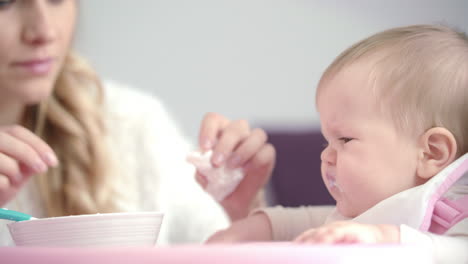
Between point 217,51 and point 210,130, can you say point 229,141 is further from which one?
point 217,51

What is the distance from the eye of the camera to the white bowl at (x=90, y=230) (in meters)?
0.55

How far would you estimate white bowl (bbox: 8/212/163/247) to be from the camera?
1.80ft

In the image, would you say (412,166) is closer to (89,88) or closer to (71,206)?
(71,206)

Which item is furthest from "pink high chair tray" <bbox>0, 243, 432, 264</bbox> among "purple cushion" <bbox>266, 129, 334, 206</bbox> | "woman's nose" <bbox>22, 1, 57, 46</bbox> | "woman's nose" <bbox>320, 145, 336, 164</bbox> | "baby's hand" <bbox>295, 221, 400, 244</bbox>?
"purple cushion" <bbox>266, 129, 334, 206</bbox>

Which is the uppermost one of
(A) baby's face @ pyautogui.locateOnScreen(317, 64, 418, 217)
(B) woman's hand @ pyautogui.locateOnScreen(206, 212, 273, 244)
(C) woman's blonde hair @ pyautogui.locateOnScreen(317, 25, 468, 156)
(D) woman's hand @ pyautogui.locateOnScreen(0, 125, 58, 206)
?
(C) woman's blonde hair @ pyautogui.locateOnScreen(317, 25, 468, 156)

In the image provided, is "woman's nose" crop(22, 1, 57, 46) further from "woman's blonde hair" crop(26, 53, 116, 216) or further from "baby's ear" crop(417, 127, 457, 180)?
"baby's ear" crop(417, 127, 457, 180)

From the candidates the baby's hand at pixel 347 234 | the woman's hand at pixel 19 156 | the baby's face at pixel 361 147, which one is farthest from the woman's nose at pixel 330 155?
the woman's hand at pixel 19 156

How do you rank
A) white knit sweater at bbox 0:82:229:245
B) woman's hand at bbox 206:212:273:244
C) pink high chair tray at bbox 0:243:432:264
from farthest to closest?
white knit sweater at bbox 0:82:229:245 < woman's hand at bbox 206:212:273:244 < pink high chair tray at bbox 0:243:432:264

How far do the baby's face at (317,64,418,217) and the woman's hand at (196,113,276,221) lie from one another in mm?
285

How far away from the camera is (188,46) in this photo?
2287 millimetres

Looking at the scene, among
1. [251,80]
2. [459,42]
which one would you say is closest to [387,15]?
[251,80]

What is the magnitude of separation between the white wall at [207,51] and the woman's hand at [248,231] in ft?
4.41

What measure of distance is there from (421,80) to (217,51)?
1681mm

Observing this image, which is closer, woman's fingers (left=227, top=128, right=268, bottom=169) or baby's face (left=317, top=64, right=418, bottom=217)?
baby's face (left=317, top=64, right=418, bottom=217)
